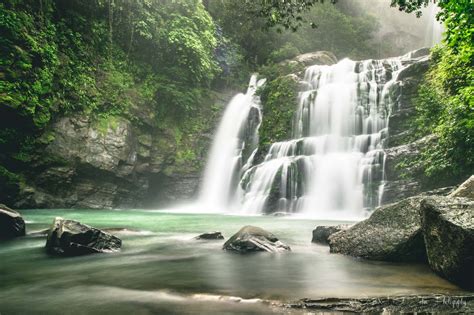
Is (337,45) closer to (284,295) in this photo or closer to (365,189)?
(365,189)

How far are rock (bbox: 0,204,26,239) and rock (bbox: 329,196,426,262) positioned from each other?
7288mm

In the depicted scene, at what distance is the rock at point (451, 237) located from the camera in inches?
157

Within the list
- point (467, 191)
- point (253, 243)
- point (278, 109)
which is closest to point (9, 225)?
point (253, 243)

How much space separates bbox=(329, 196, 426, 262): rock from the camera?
5570 mm

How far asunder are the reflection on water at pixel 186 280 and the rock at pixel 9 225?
4.42ft

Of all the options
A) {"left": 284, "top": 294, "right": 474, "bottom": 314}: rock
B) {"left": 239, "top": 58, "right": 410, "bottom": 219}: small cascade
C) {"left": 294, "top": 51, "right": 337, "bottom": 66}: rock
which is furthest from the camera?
{"left": 294, "top": 51, "right": 337, "bottom": 66}: rock

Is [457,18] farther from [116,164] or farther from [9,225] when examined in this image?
[116,164]

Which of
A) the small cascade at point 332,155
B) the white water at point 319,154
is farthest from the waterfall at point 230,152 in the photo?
the small cascade at point 332,155

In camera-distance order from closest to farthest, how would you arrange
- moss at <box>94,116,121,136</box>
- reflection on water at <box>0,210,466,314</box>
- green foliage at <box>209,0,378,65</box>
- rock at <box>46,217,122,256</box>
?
1. reflection on water at <box>0,210,466,314</box>
2. rock at <box>46,217,122,256</box>
3. moss at <box>94,116,121,136</box>
4. green foliage at <box>209,0,378,65</box>

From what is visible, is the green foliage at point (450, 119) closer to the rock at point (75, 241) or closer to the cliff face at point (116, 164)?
the rock at point (75, 241)

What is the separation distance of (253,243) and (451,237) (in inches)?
139

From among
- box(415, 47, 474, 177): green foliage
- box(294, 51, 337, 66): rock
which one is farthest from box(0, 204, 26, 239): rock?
box(294, 51, 337, 66): rock

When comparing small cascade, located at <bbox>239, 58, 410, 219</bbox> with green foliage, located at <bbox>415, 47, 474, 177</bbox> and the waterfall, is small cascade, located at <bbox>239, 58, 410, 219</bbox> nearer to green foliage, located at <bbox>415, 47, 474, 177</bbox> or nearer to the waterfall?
the waterfall

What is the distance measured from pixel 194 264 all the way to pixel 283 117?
16288 mm
